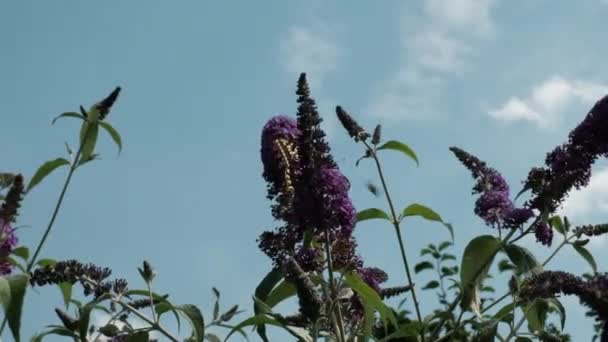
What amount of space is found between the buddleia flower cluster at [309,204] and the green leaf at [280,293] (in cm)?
22

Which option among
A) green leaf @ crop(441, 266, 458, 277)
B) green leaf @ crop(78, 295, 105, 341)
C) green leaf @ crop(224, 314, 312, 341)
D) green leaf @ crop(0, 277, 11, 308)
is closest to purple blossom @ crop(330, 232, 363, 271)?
green leaf @ crop(224, 314, 312, 341)

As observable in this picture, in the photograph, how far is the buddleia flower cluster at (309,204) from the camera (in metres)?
2.56

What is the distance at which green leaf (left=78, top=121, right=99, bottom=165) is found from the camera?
310 cm

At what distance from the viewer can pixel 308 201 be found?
2557 mm

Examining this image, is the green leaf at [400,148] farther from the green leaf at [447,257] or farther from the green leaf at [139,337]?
the green leaf at [447,257]

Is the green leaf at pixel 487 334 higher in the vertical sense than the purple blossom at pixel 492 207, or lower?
lower

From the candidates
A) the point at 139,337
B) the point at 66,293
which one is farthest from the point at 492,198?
the point at 66,293

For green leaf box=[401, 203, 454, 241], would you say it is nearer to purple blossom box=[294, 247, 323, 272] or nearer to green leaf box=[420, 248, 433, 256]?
purple blossom box=[294, 247, 323, 272]

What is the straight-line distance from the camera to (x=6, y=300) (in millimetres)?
2258

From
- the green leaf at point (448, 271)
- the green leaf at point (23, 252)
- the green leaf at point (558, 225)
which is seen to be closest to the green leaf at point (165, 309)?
the green leaf at point (23, 252)

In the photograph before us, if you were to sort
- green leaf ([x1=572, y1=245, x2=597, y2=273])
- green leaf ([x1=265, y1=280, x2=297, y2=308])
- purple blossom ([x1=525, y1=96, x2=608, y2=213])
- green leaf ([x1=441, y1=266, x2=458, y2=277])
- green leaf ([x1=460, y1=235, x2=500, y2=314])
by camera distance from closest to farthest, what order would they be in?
1. green leaf ([x1=460, y1=235, x2=500, y2=314])
2. purple blossom ([x1=525, y1=96, x2=608, y2=213])
3. green leaf ([x1=265, y1=280, x2=297, y2=308])
4. green leaf ([x1=572, y1=245, x2=597, y2=273])
5. green leaf ([x1=441, y1=266, x2=458, y2=277])

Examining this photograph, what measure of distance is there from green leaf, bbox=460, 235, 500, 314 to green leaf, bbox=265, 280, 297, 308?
1.81ft

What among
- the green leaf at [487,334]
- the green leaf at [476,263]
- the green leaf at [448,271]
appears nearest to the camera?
the green leaf at [487,334]

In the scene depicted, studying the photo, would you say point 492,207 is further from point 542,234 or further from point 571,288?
point 571,288
